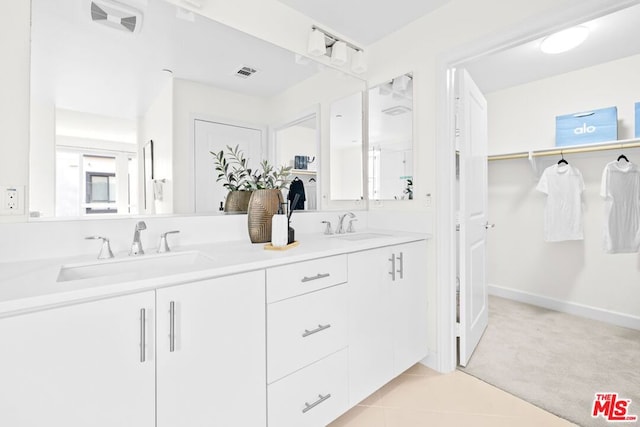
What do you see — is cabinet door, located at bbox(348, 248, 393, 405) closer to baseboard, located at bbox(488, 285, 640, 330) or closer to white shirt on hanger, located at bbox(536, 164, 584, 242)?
white shirt on hanger, located at bbox(536, 164, 584, 242)

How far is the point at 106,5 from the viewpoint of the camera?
4.39 ft

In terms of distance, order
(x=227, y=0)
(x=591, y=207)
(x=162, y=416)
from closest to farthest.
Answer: (x=162, y=416) → (x=227, y=0) → (x=591, y=207)

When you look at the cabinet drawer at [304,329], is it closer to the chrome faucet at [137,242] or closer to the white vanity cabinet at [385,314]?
the white vanity cabinet at [385,314]

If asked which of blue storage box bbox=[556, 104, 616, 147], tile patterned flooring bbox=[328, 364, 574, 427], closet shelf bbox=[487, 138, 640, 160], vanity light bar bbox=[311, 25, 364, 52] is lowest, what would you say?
tile patterned flooring bbox=[328, 364, 574, 427]

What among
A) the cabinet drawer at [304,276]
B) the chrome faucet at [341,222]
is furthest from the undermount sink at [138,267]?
the chrome faucet at [341,222]

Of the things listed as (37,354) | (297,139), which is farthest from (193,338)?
(297,139)

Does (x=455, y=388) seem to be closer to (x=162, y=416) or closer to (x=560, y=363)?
(x=560, y=363)

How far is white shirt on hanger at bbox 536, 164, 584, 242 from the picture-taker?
2.79 meters

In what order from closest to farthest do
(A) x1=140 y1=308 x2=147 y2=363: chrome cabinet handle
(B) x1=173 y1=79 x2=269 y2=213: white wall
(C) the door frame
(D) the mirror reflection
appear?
(A) x1=140 y1=308 x2=147 y2=363: chrome cabinet handle, (B) x1=173 y1=79 x2=269 y2=213: white wall, (C) the door frame, (D) the mirror reflection

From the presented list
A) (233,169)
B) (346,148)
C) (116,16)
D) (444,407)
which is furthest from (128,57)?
(444,407)

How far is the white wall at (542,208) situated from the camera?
260cm

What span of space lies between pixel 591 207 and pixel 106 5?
3982 mm

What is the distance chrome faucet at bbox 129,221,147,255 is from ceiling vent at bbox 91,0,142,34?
94cm

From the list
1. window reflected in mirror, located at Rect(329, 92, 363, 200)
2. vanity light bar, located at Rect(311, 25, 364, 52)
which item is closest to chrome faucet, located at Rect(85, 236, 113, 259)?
window reflected in mirror, located at Rect(329, 92, 363, 200)
